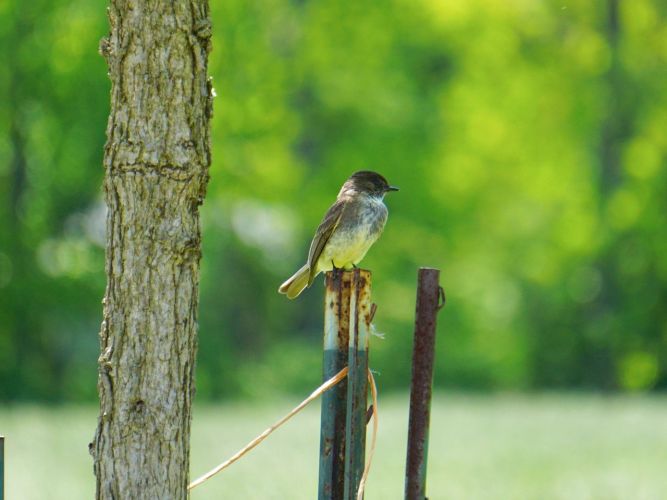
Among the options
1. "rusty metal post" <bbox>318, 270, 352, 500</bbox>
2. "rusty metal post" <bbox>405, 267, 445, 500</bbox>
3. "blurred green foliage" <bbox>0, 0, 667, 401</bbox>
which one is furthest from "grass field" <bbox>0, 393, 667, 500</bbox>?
"rusty metal post" <bbox>405, 267, 445, 500</bbox>

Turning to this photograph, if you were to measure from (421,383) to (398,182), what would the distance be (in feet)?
78.7

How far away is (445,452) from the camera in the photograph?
12.8 m

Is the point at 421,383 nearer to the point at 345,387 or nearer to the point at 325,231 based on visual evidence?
the point at 345,387

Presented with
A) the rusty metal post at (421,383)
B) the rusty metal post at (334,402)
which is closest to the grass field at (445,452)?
the rusty metal post at (334,402)

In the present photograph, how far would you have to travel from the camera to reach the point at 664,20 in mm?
25734

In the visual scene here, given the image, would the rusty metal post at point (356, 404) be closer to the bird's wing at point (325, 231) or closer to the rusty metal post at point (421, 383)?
the rusty metal post at point (421, 383)

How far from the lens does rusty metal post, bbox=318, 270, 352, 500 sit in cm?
445

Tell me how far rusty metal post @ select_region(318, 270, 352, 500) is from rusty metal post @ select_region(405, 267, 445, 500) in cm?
26

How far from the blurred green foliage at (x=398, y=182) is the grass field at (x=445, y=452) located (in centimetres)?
430

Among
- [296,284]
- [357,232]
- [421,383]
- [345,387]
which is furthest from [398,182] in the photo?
[421,383]

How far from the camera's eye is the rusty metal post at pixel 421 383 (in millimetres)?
4316

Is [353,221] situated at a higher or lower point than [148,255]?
higher

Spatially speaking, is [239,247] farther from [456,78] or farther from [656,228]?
[656,228]

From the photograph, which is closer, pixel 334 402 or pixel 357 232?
pixel 334 402
